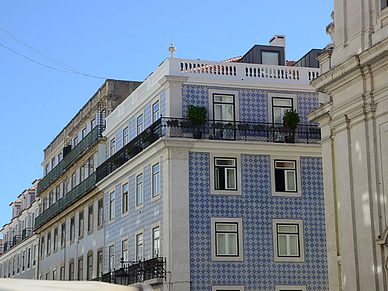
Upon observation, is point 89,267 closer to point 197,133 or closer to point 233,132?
point 197,133

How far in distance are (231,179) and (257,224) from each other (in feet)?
5.76

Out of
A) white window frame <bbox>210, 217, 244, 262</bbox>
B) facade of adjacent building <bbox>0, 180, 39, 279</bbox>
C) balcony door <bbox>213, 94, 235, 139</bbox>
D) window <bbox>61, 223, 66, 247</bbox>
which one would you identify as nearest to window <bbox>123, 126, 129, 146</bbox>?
balcony door <bbox>213, 94, 235, 139</bbox>

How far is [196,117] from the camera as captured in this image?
86.9 ft

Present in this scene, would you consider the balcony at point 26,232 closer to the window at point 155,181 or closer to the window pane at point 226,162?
the window at point 155,181

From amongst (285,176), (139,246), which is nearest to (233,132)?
(285,176)

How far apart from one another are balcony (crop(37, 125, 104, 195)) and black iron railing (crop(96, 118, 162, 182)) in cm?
209

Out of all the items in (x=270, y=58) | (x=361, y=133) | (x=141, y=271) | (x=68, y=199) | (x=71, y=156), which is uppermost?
(x=270, y=58)

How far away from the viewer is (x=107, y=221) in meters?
32.5

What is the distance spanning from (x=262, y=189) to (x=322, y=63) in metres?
8.14

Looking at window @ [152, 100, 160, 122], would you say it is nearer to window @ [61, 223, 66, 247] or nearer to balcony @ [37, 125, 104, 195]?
balcony @ [37, 125, 104, 195]

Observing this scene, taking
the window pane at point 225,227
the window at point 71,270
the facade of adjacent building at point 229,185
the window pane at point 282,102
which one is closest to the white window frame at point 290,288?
the facade of adjacent building at point 229,185

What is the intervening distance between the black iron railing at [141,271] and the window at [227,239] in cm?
183

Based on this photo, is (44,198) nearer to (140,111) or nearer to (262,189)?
(140,111)

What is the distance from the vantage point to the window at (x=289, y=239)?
87.4 feet
